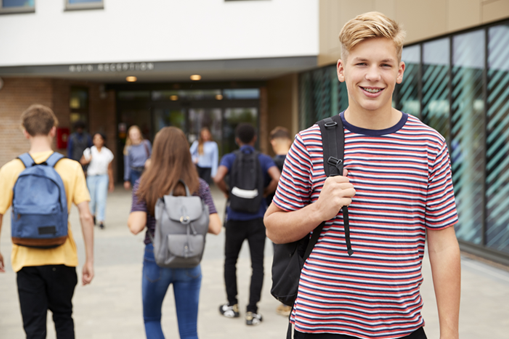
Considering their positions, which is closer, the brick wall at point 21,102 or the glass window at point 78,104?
the brick wall at point 21,102

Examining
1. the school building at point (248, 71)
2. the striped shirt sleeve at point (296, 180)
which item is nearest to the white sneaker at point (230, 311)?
the striped shirt sleeve at point (296, 180)

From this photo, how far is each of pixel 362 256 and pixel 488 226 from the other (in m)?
6.47

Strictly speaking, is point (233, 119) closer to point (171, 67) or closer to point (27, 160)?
point (171, 67)

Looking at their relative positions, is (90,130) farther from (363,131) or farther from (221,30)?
(363,131)

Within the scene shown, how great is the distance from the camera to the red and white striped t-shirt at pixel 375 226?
69.0 inches

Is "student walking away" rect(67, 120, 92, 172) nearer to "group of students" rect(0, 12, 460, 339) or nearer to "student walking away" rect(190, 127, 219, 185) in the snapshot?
"student walking away" rect(190, 127, 219, 185)

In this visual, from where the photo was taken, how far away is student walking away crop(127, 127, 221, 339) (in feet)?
11.1

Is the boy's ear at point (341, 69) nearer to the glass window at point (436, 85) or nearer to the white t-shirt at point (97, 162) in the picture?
the glass window at point (436, 85)

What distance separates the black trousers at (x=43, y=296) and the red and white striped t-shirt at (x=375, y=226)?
2.05 meters

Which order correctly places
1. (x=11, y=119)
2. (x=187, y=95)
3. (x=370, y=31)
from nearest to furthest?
(x=370, y=31) → (x=11, y=119) → (x=187, y=95)

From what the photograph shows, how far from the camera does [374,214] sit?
1748 millimetres

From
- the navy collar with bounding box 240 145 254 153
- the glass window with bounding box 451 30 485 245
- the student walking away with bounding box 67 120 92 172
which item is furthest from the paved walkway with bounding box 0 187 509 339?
the student walking away with bounding box 67 120 92 172

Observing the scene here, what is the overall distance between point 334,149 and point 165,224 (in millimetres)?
1800

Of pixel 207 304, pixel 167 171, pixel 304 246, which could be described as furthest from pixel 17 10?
pixel 304 246
